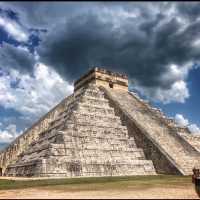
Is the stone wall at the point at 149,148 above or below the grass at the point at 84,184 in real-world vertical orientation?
above

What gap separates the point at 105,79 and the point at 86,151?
52.5ft

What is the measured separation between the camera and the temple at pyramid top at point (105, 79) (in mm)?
32062

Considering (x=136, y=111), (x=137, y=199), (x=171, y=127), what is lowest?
(x=137, y=199)

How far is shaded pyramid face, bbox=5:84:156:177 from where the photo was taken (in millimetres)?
16234

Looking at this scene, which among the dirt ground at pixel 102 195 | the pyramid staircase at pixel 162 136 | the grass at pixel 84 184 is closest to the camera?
the dirt ground at pixel 102 195

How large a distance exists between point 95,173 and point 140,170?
3.31 metres

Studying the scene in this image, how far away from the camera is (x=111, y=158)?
704 inches

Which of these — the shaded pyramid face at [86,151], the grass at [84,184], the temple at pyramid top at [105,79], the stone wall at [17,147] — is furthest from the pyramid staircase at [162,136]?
the stone wall at [17,147]

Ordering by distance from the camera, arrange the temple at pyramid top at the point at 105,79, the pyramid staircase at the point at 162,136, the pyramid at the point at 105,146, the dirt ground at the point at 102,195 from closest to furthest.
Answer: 1. the dirt ground at the point at 102,195
2. the pyramid at the point at 105,146
3. the pyramid staircase at the point at 162,136
4. the temple at pyramid top at the point at 105,79

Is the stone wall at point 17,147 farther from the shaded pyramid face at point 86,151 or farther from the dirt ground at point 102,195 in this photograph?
the dirt ground at point 102,195

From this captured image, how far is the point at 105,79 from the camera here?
107 feet

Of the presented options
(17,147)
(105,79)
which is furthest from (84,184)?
(105,79)

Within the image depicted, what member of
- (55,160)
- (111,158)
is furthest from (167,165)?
(55,160)

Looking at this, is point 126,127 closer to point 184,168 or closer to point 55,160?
point 184,168
